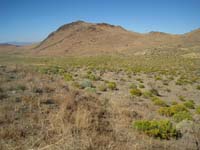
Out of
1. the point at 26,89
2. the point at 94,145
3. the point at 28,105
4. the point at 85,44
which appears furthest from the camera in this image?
the point at 85,44

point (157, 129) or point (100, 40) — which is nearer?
point (157, 129)

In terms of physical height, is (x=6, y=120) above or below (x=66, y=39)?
below

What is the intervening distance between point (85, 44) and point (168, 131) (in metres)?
96.7

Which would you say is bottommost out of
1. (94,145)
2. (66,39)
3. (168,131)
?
(168,131)

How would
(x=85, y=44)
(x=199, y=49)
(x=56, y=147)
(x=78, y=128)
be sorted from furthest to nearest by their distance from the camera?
1. (x=85, y=44)
2. (x=199, y=49)
3. (x=78, y=128)
4. (x=56, y=147)

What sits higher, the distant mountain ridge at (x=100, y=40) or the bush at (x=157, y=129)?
the distant mountain ridge at (x=100, y=40)

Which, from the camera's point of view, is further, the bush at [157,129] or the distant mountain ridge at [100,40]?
the distant mountain ridge at [100,40]

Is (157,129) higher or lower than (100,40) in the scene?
lower

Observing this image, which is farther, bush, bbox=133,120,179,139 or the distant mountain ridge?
the distant mountain ridge

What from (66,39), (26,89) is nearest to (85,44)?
(66,39)

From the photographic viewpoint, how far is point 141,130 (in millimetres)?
5590

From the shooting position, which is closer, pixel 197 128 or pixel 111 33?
pixel 197 128

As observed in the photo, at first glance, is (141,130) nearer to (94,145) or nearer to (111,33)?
(94,145)

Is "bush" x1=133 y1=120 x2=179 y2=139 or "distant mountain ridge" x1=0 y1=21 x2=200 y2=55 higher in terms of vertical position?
"distant mountain ridge" x1=0 y1=21 x2=200 y2=55
